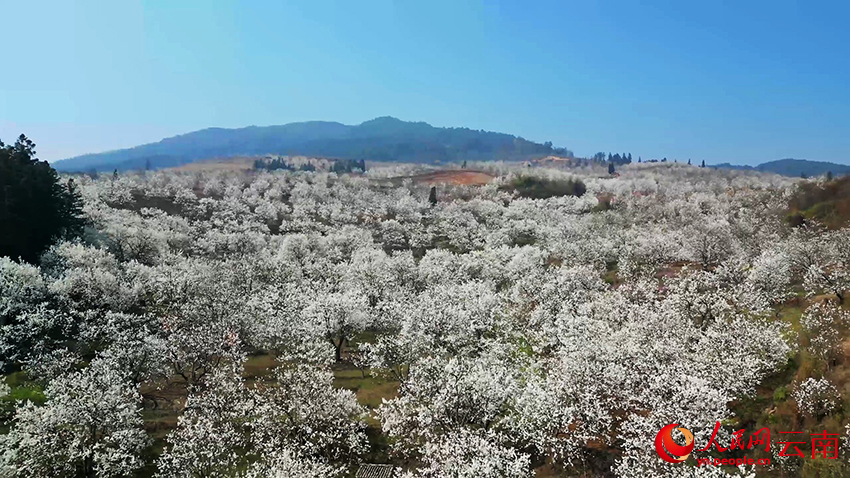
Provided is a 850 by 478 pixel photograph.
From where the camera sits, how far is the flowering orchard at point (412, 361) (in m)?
32.2

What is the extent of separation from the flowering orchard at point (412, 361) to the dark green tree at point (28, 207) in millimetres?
3945

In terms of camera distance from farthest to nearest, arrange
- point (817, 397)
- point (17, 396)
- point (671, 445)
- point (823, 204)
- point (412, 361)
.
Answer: point (823, 204) → point (412, 361) → point (17, 396) → point (817, 397) → point (671, 445)

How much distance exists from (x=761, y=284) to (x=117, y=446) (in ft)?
221

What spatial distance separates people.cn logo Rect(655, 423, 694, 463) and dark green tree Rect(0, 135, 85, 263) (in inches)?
2890

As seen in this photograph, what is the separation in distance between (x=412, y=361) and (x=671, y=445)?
73.2 feet

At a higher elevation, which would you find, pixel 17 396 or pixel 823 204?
pixel 823 204

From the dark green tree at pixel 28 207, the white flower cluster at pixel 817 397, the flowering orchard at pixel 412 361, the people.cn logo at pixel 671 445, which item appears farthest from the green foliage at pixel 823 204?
the dark green tree at pixel 28 207

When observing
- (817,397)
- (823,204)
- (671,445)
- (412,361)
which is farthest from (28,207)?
(823,204)

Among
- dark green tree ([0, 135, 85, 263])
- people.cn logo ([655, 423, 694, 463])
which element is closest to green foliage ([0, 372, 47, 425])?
dark green tree ([0, 135, 85, 263])

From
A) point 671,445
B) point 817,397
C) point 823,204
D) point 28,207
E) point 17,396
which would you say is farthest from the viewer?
point 823,204

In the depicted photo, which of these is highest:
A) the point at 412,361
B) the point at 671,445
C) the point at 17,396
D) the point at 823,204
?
the point at 823,204

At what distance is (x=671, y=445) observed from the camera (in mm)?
28484

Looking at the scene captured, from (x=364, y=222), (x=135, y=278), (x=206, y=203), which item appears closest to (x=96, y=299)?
(x=135, y=278)

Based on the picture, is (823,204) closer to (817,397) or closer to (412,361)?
(817,397)
